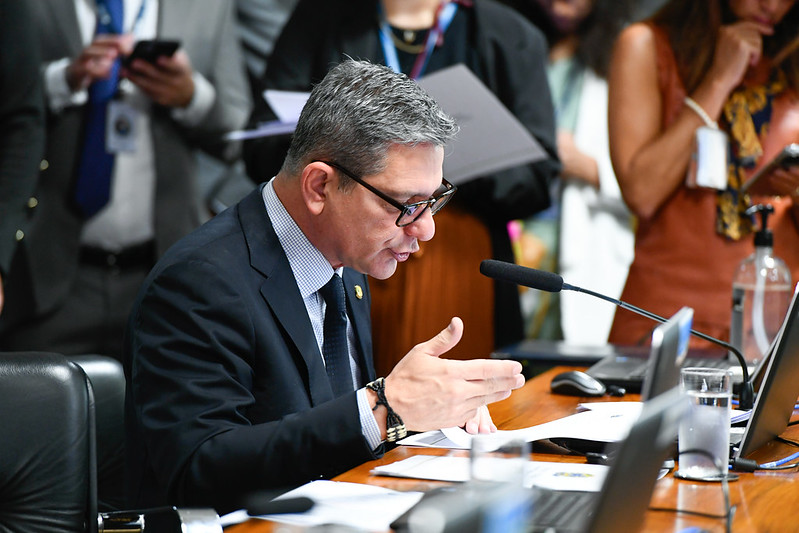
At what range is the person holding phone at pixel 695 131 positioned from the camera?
2.84m

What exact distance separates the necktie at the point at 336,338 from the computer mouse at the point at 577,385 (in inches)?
19.8

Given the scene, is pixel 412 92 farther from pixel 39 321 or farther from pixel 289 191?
pixel 39 321

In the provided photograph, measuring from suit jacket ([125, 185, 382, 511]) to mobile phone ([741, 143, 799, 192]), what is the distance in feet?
4.53

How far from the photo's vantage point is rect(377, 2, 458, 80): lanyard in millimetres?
2980

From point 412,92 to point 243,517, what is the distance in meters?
0.81

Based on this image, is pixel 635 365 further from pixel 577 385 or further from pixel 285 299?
pixel 285 299

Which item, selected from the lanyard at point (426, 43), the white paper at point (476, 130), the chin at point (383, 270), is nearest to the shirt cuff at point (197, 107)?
the lanyard at point (426, 43)

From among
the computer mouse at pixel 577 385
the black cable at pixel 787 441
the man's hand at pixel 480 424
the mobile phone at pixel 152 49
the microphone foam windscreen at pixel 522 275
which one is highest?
the mobile phone at pixel 152 49

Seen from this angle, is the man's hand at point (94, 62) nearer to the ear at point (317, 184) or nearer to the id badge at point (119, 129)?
the id badge at point (119, 129)

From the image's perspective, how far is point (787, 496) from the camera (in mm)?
1439

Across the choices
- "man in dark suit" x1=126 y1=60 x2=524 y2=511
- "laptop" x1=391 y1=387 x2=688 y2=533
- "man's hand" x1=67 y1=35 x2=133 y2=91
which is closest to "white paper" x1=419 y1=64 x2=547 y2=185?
"man in dark suit" x1=126 y1=60 x2=524 y2=511

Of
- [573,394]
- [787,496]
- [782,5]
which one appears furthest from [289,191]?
[782,5]

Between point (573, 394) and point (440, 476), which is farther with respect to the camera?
point (573, 394)

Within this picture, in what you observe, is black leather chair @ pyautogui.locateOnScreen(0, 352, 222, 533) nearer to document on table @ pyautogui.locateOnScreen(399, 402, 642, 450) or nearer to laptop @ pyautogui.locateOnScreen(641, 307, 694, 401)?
document on table @ pyautogui.locateOnScreen(399, 402, 642, 450)
